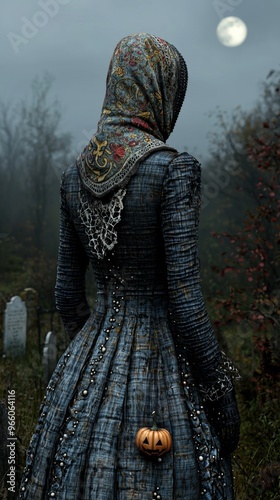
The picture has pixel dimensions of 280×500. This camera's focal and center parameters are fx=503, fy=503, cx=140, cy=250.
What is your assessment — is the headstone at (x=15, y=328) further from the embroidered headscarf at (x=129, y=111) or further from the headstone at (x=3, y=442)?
the embroidered headscarf at (x=129, y=111)

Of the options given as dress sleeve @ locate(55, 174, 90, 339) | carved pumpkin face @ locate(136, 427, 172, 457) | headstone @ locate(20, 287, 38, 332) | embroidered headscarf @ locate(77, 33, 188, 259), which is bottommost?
headstone @ locate(20, 287, 38, 332)

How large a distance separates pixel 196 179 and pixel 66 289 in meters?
0.81

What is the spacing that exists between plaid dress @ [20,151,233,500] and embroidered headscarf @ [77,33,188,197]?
8 cm

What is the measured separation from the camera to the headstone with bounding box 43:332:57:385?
615cm

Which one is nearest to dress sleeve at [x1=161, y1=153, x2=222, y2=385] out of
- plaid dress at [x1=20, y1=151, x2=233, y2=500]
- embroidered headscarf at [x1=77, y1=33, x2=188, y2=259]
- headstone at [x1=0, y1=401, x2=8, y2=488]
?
plaid dress at [x1=20, y1=151, x2=233, y2=500]

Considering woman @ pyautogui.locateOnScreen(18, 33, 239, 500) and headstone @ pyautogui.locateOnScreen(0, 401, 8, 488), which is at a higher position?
woman @ pyautogui.locateOnScreen(18, 33, 239, 500)

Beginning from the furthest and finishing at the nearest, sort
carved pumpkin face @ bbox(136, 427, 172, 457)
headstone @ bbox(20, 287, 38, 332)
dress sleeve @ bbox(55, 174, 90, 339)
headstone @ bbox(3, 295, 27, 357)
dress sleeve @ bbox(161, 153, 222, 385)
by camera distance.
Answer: headstone @ bbox(20, 287, 38, 332)
headstone @ bbox(3, 295, 27, 357)
dress sleeve @ bbox(55, 174, 90, 339)
dress sleeve @ bbox(161, 153, 222, 385)
carved pumpkin face @ bbox(136, 427, 172, 457)

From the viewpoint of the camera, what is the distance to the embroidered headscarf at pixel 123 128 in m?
1.83

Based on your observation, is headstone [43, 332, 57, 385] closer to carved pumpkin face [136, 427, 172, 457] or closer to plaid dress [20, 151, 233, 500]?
plaid dress [20, 151, 233, 500]

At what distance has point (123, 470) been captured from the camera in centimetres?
170

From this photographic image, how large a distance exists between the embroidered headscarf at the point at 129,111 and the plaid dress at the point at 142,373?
0.08m

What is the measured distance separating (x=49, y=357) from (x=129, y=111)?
4822mm

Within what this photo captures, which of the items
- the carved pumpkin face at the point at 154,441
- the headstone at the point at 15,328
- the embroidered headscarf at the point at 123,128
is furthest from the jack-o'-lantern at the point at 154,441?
the headstone at the point at 15,328

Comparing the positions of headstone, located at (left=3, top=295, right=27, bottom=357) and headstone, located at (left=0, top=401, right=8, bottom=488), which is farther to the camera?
headstone, located at (left=3, top=295, right=27, bottom=357)
